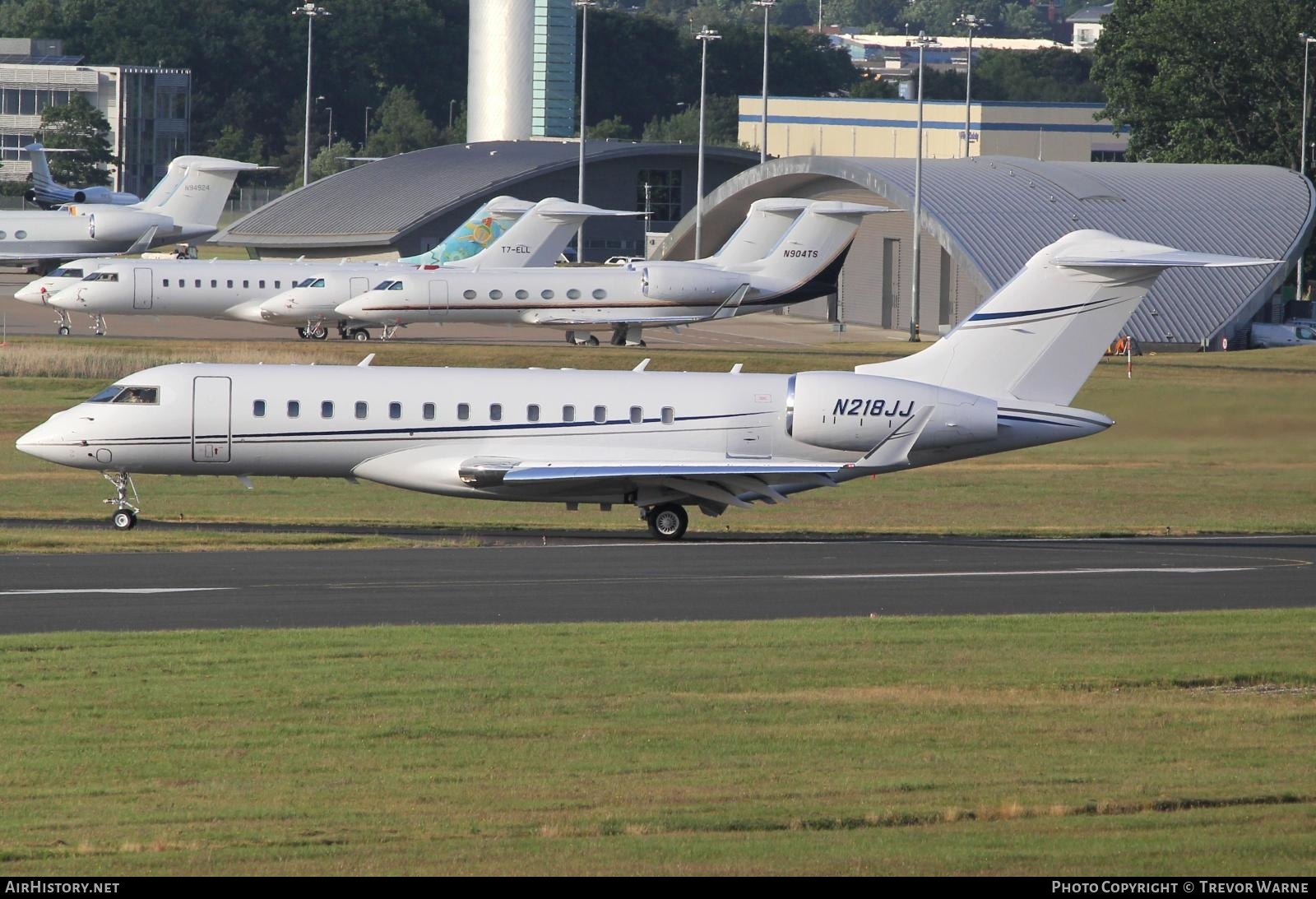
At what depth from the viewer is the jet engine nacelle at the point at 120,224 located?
8531 cm

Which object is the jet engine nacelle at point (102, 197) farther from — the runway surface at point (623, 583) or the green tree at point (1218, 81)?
the runway surface at point (623, 583)

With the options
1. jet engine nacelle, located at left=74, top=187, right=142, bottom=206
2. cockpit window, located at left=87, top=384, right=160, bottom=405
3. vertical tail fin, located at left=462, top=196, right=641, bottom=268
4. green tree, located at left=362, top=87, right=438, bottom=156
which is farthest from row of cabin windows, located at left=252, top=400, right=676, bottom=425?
green tree, located at left=362, top=87, right=438, bottom=156

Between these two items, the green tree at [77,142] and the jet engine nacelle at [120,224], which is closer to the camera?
the jet engine nacelle at [120,224]

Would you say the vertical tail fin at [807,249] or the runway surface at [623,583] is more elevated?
the vertical tail fin at [807,249]

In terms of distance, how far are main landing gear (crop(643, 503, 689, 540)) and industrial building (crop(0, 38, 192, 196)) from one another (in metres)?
122

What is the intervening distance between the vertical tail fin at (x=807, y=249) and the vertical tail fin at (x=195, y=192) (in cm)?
3401

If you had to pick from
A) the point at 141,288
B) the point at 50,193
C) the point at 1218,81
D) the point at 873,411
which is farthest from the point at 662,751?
the point at 50,193

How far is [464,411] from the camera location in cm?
3034

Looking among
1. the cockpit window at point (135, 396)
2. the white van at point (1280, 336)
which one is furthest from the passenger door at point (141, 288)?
the white van at point (1280, 336)

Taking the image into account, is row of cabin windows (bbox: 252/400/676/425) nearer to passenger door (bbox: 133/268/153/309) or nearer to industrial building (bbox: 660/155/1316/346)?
passenger door (bbox: 133/268/153/309)

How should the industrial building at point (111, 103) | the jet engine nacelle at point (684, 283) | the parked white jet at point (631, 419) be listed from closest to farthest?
the parked white jet at point (631, 419) < the jet engine nacelle at point (684, 283) < the industrial building at point (111, 103)

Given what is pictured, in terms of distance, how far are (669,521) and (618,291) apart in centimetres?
3380

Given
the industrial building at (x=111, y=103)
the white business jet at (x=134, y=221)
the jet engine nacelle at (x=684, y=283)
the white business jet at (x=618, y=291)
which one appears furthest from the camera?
the industrial building at (x=111, y=103)

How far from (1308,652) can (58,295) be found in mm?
53600
